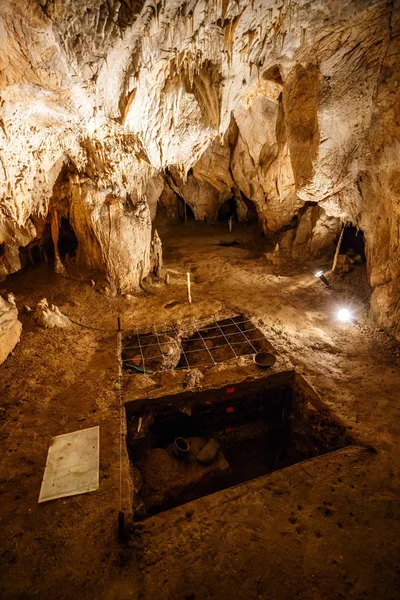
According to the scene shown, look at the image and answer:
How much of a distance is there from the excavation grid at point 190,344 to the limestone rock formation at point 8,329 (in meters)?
2.14

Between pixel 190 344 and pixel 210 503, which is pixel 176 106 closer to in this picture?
pixel 190 344

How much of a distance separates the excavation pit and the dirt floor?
304 mm

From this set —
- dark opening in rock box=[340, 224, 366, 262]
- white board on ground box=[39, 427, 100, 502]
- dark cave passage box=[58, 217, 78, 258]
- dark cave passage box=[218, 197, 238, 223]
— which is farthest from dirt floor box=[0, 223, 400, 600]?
dark cave passage box=[218, 197, 238, 223]

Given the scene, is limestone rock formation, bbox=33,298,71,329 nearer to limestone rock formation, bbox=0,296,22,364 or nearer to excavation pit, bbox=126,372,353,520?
limestone rock formation, bbox=0,296,22,364

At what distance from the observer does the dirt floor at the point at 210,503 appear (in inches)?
115

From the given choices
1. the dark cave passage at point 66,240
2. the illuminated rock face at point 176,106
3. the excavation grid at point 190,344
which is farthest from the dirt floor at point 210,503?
the dark cave passage at point 66,240

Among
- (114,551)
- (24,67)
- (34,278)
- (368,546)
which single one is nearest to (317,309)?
(368,546)

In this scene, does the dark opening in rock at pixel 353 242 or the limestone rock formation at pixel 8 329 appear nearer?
the limestone rock formation at pixel 8 329

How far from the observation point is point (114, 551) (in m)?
3.12

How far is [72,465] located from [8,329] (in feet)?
10.7

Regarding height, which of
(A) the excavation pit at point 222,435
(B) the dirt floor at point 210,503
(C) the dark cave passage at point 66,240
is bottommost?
(A) the excavation pit at point 222,435

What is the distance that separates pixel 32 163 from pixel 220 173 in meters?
8.31

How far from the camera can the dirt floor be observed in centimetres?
291

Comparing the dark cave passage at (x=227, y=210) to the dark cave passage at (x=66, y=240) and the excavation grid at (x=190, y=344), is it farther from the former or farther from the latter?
the excavation grid at (x=190, y=344)
